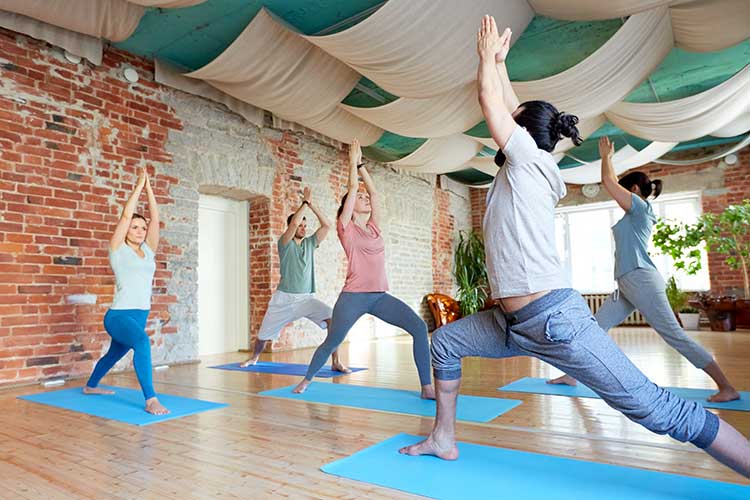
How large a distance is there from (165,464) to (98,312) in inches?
109

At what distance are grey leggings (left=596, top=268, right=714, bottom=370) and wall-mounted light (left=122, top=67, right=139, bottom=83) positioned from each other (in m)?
4.33

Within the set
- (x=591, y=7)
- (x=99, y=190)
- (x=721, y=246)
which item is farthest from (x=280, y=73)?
(x=721, y=246)

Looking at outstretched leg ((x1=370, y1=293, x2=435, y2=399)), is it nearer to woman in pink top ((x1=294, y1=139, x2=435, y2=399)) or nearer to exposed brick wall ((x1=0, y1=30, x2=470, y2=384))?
woman in pink top ((x1=294, y1=139, x2=435, y2=399))

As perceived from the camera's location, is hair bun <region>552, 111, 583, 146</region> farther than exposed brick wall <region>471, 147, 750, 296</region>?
No

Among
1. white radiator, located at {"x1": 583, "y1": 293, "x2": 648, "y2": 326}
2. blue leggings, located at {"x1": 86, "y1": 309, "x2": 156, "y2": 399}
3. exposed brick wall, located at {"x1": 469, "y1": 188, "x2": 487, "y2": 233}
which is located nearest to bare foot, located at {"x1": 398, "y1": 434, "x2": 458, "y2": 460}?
blue leggings, located at {"x1": 86, "y1": 309, "x2": 156, "y2": 399}

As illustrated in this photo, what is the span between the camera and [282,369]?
442 cm

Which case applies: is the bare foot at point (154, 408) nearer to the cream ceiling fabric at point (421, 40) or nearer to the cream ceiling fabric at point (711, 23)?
the cream ceiling fabric at point (421, 40)

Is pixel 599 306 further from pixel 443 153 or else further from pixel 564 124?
pixel 564 124

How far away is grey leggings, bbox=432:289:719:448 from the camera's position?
1410 mm

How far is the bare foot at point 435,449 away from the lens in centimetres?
191

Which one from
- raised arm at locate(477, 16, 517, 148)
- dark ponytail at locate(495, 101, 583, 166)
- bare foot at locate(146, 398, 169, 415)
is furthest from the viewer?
bare foot at locate(146, 398, 169, 415)

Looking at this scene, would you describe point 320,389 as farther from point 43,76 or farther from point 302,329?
point 43,76

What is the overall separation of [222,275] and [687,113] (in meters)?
5.33

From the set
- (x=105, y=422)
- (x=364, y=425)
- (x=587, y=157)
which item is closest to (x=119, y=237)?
(x=105, y=422)
